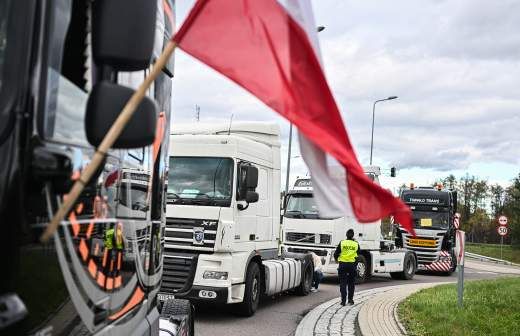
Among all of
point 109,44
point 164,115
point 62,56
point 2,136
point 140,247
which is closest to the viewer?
point 2,136

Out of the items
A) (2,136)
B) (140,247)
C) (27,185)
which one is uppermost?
(2,136)

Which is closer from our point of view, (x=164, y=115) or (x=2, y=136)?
(x=2, y=136)

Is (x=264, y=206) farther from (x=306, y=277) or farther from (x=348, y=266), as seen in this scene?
(x=306, y=277)

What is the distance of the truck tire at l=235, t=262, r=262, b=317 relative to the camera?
1067 centimetres

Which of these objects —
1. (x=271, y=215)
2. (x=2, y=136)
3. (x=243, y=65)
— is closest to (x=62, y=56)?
(x=2, y=136)

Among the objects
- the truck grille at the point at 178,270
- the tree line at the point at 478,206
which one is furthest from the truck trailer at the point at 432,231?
the tree line at the point at 478,206

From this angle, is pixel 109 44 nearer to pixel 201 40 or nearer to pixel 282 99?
pixel 201 40

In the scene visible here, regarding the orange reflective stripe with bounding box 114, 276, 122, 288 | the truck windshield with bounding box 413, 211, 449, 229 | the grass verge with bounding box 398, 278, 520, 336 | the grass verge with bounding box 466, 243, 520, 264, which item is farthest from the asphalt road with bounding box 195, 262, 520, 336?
the grass verge with bounding box 466, 243, 520, 264

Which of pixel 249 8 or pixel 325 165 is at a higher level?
pixel 249 8

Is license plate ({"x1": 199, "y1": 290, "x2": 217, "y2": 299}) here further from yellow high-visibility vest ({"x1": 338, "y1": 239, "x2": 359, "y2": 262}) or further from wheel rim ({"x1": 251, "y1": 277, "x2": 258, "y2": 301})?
yellow high-visibility vest ({"x1": 338, "y1": 239, "x2": 359, "y2": 262})

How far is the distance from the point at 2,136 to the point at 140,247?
Answer: 1648 mm

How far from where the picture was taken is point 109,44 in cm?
195

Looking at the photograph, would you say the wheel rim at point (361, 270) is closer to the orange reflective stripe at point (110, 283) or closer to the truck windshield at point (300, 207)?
the truck windshield at point (300, 207)

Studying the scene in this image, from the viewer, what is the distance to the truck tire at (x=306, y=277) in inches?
567
